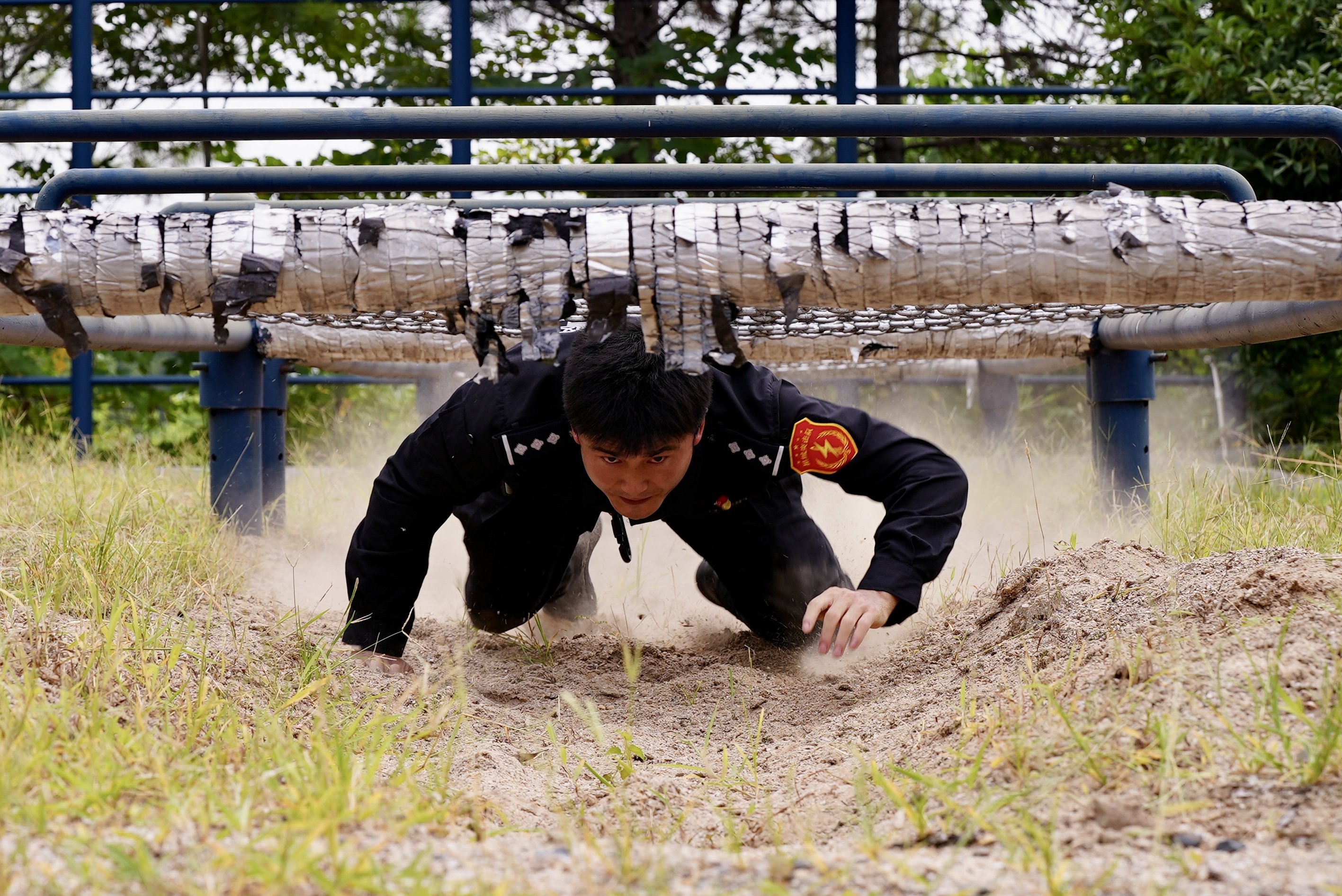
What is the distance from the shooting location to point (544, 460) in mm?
2270

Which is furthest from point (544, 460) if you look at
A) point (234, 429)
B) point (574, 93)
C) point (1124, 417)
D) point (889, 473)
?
point (574, 93)

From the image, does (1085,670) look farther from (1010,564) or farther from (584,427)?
(1010,564)

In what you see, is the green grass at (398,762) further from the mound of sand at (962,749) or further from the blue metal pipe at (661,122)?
the blue metal pipe at (661,122)

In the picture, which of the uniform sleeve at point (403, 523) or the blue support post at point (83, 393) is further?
the blue support post at point (83, 393)

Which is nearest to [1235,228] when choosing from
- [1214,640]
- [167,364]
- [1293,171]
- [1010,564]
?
[1214,640]

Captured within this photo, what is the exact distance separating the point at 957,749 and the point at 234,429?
2.62m

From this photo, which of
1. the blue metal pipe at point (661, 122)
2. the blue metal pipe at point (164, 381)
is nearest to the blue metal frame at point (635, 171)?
the blue metal pipe at point (661, 122)

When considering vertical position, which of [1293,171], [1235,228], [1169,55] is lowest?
[1235,228]

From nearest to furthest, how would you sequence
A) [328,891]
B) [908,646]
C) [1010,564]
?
[328,891] < [908,646] < [1010,564]

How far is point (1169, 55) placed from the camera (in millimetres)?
5336

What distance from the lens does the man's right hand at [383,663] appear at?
82.2 inches

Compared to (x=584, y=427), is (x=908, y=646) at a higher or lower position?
lower

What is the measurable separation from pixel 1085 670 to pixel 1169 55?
15.9 ft

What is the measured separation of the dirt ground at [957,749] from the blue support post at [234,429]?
879 mm
